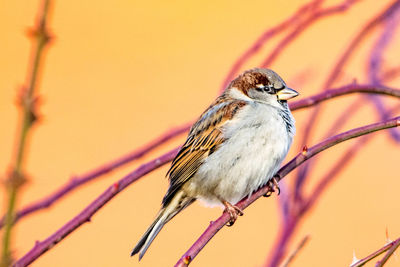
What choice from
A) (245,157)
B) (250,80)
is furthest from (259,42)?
(250,80)

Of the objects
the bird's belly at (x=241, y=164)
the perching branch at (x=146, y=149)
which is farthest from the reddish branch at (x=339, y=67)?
the bird's belly at (x=241, y=164)

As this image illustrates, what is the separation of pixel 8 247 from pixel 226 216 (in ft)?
2.33

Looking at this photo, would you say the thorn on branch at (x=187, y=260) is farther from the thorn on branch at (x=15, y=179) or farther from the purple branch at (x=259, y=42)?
the purple branch at (x=259, y=42)

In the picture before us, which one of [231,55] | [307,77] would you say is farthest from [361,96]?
[231,55]

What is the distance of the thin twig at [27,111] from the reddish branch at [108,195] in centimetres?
46

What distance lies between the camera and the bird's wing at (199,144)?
203 centimetres

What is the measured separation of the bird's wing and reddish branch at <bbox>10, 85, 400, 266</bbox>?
2.67 feet

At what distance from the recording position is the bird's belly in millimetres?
1882

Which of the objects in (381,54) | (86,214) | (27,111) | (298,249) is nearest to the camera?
(27,111)

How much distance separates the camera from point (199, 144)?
2064mm

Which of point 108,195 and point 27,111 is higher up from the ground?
point 27,111

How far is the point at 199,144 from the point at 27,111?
171 centimetres

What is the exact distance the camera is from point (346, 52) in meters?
1.39

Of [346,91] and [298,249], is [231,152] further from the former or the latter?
[298,249]
